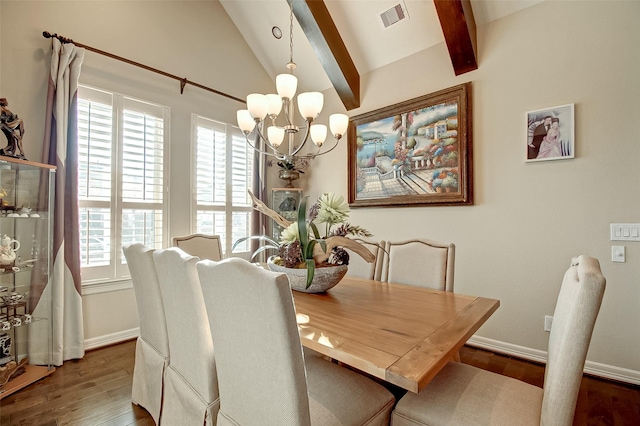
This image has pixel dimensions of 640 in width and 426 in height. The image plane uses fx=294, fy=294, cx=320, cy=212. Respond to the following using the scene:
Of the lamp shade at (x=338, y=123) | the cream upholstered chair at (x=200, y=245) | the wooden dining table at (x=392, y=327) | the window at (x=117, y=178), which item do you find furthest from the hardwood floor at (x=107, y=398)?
the lamp shade at (x=338, y=123)

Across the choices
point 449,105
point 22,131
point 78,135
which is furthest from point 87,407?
point 449,105

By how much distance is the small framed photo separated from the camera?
225cm

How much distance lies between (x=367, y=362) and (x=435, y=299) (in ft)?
2.73

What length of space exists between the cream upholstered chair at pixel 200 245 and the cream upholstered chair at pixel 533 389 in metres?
2.08

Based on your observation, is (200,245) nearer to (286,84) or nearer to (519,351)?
(286,84)

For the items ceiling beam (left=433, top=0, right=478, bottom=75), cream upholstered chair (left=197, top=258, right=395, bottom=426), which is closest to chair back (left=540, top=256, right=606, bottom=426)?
cream upholstered chair (left=197, top=258, right=395, bottom=426)

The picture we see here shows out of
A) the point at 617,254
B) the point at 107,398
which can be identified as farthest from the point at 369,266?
the point at 107,398

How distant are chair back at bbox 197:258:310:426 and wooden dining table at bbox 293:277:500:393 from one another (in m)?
0.20

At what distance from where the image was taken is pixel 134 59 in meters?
2.90

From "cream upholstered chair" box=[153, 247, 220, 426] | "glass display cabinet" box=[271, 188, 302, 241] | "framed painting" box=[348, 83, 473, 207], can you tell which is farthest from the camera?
"glass display cabinet" box=[271, 188, 302, 241]

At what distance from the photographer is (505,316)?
253 cm

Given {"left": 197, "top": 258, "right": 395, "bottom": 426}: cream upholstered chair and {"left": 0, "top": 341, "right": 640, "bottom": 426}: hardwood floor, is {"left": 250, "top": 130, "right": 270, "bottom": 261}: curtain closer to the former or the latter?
{"left": 0, "top": 341, "right": 640, "bottom": 426}: hardwood floor

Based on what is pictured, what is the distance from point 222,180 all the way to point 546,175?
3227mm

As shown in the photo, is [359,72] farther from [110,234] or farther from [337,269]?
[110,234]
